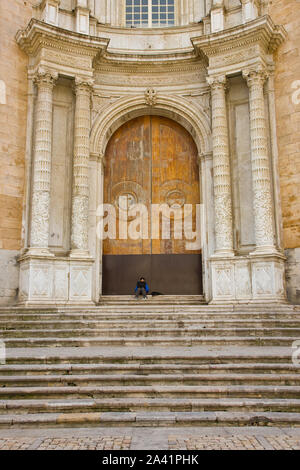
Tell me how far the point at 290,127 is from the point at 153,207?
5.24m

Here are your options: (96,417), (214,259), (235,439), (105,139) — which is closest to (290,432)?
(235,439)

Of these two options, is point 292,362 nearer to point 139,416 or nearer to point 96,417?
point 139,416

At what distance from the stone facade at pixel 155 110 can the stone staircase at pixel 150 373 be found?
3.33 m

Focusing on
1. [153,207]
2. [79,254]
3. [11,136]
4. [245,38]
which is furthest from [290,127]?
[11,136]

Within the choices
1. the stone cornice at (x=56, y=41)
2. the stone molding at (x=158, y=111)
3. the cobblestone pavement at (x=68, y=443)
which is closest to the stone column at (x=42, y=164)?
the stone cornice at (x=56, y=41)

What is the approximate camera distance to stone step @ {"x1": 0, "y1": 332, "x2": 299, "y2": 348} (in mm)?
9203

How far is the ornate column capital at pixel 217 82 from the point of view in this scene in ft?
49.3

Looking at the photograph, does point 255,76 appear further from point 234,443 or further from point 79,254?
point 234,443

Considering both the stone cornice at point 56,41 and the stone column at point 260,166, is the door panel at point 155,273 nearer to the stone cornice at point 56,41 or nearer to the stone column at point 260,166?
the stone column at point 260,166

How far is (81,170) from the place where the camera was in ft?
48.0

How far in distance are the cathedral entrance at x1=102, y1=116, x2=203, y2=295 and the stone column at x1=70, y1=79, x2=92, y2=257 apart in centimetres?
160

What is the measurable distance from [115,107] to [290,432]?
1286 centimetres

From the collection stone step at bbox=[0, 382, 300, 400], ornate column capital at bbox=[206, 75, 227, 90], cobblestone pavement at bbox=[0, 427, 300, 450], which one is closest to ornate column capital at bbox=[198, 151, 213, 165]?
ornate column capital at bbox=[206, 75, 227, 90]

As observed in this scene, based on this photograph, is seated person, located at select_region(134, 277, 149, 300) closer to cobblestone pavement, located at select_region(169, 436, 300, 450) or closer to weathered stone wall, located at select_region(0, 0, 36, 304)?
weathered stone wall, located at select_region(0, 0, 36, 304)
